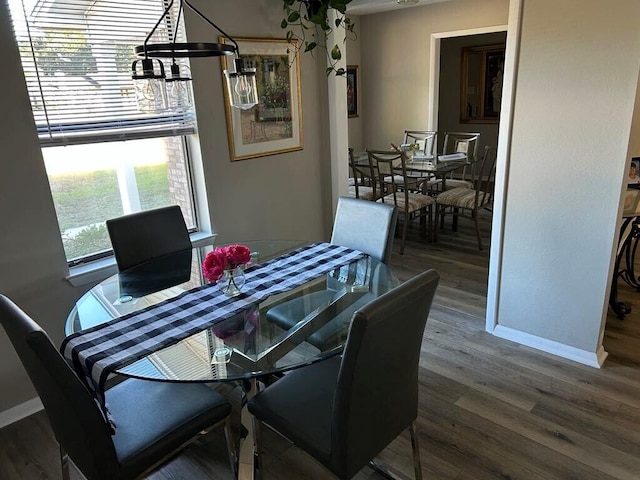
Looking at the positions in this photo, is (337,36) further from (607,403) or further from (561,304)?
(607,403)

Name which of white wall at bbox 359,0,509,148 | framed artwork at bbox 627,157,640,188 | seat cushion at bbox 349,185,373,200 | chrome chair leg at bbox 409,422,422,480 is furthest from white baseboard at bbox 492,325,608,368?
white wall at bbox 359,0,509,148

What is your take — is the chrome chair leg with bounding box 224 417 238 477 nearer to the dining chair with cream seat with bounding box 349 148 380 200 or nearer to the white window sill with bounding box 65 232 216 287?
the white window sill with bounding box 65 232 216 287

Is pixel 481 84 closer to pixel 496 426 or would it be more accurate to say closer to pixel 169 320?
pixel 496 426

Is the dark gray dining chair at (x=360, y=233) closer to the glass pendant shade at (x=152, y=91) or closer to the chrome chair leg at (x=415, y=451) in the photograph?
the chrome chair leg at (x=415, y=451)

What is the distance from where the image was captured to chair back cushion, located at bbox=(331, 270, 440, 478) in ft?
4.12

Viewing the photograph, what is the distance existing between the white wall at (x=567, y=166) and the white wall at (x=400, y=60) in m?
3.31

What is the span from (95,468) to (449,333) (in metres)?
2.14

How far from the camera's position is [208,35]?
8.91 feet

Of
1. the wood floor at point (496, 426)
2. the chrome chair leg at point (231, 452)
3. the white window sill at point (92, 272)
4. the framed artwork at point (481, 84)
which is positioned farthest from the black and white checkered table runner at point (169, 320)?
the framed artwork at point (481, 84)

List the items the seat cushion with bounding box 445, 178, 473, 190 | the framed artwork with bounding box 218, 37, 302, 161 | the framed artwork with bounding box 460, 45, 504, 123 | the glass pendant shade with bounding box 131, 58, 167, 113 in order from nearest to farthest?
1. the glass pendant shade with bounding box 131, 58, 167, 113
2. the framed artwork with bounding box 218, 37, 302, 161
3. the seat cushion with bounding box 445, 178, 473, 190
4. the framed artwork with bounding box 460, 45, 504, 123

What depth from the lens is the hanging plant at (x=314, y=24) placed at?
3.08m

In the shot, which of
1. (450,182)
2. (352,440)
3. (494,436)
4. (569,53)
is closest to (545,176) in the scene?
(569,53)

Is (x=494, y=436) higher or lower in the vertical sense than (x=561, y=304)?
lower

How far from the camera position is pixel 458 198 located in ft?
14.6
